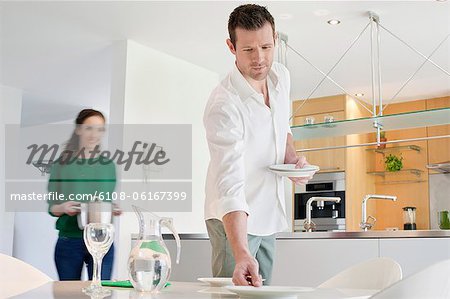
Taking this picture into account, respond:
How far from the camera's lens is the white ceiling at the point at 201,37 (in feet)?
14.5

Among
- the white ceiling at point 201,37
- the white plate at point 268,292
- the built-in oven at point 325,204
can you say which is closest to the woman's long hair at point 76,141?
the white ceiling at point 201,37

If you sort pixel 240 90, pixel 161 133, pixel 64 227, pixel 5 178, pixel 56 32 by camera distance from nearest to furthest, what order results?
pixel 240 90 < pixel 64 227 < pixel 56 32 < pixel 161 133 < pixel 5 178

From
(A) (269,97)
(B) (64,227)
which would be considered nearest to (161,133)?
(B) (64,227)

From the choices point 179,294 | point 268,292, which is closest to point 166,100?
point 179,294

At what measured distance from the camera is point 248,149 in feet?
6.19

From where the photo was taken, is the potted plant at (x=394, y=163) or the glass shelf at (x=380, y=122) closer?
the glass shelf at (x=380, y=122)

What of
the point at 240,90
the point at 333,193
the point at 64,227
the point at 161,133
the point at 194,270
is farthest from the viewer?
the point at 333,193

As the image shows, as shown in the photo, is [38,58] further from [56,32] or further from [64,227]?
[64,227]

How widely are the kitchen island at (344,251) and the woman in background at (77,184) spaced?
0.96 metres

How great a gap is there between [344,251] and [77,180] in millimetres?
1470

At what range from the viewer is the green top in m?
3.46

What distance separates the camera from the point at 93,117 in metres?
3.63

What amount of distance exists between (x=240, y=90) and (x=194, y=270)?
230 cm

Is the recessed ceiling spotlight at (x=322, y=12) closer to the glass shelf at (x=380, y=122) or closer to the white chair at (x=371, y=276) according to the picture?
the glass shelf at (x=380, y=122)
